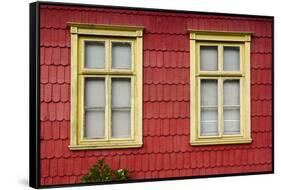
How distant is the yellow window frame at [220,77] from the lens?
22.5ft

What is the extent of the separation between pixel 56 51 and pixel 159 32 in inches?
55.2

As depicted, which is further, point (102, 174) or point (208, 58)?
point (208, 58)

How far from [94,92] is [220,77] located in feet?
5.91

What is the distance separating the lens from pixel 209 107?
7.01 m

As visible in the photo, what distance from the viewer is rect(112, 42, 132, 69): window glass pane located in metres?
6.55

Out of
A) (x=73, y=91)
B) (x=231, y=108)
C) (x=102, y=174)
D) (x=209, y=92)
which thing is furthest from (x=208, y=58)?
(x=102, y=174)

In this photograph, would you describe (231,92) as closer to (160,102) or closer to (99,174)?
(160,102)

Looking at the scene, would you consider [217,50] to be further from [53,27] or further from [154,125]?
[53,27]

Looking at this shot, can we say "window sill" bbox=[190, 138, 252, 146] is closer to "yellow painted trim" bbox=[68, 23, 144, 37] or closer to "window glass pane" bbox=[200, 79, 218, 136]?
"window glass pane" bbox=[200, 79, 218, 136]

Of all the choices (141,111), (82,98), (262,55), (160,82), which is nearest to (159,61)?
(160,82)

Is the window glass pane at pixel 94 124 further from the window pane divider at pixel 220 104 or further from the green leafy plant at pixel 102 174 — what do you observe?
the window pane divider at pixel 220 104

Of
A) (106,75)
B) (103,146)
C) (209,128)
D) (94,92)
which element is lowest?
(103,146)

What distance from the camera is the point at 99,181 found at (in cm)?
633

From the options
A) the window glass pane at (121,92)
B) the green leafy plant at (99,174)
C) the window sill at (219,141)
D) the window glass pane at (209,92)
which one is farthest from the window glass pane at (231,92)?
the green leafy plant at (99,174)
